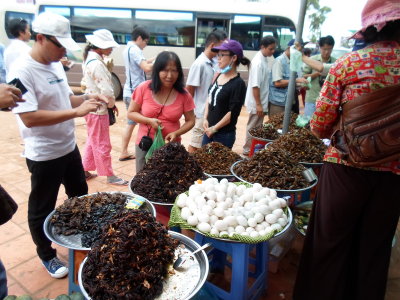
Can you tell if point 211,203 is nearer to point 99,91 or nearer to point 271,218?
point 271,218

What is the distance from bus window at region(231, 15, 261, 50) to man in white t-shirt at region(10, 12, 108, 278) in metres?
9.70

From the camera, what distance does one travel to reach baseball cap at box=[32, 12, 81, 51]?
213 centimetres

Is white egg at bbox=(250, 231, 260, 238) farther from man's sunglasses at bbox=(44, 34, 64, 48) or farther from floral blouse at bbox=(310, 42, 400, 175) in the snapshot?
man's sunglasses at bbox=(44, 34, 64, 48)

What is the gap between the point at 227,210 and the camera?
210 cm

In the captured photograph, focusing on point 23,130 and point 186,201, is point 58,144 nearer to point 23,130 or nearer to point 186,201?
point 23,130

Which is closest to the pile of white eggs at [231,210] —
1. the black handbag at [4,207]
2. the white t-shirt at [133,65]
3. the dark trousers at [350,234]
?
the dark trousers at [350,234]

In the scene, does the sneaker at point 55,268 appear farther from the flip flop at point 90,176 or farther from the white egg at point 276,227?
the flip flop at point 90,176

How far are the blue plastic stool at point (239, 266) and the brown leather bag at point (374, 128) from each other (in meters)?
0.93

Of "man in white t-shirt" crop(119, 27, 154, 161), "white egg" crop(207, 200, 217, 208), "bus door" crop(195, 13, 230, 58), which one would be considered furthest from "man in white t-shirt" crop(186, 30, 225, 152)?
"bus door" crop(195, 13, 230, 58)

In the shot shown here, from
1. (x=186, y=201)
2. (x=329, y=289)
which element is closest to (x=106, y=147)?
(x=186, y=201)

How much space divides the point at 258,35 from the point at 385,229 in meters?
10.5

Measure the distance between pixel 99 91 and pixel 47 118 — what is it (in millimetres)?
2056

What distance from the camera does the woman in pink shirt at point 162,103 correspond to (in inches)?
115

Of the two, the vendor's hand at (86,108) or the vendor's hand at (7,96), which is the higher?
the vendor's hand at (7,96)
